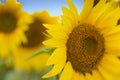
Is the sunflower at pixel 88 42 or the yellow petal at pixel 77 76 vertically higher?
the sunflower at pixel 88 42

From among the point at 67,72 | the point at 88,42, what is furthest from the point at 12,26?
the point at 67,72

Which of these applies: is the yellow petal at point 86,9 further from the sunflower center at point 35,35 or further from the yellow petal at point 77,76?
the sunflower center at point 35,35

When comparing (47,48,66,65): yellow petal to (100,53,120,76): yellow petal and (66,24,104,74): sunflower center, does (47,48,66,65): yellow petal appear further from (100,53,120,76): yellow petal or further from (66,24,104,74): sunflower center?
(100,53,120,76): yellow petal

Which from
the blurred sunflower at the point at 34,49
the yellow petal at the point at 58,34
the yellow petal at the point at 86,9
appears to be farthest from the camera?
the blurred sunflower at the point at 34,49

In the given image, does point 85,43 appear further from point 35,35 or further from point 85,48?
point 35,35

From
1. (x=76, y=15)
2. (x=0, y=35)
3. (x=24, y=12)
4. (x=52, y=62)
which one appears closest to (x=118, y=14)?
(x=76, y=15)

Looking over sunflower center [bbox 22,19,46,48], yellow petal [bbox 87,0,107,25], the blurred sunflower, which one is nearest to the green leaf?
yellow petal [bbox 87,0,107,25]

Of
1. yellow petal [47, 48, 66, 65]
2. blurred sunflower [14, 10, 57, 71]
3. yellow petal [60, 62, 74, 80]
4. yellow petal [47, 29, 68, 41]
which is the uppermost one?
blurred sunflower [14, 10, 57, 71]

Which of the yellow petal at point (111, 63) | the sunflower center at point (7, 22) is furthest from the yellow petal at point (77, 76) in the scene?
the sunflower center at point (7, 22)
